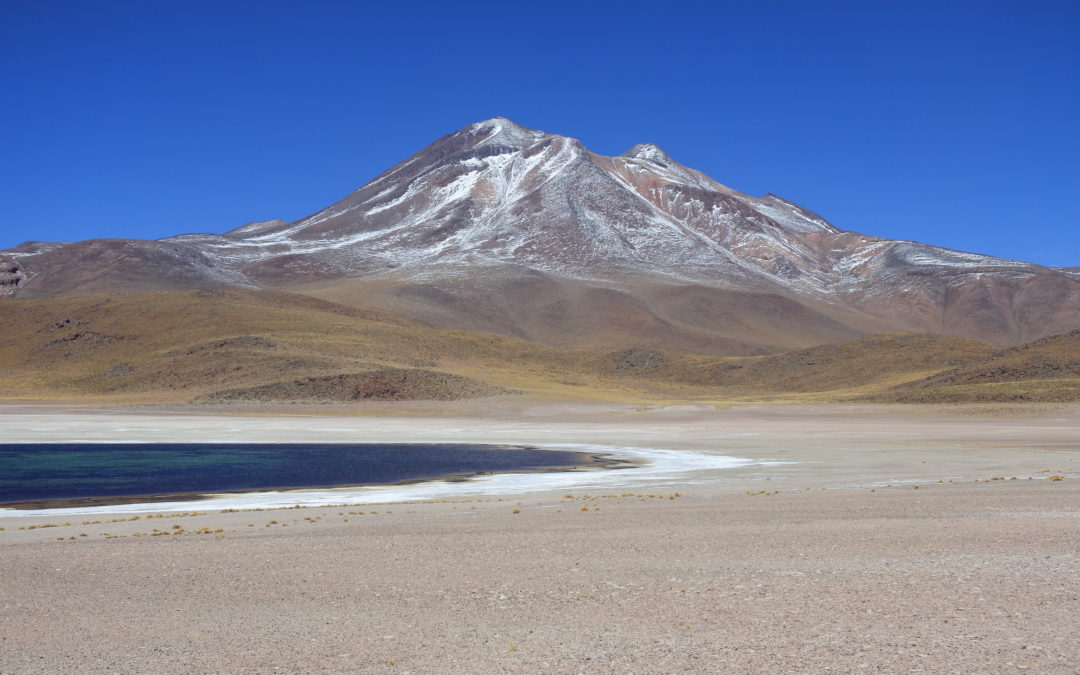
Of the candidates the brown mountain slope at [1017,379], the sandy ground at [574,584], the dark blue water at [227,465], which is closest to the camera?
the sandy ground at [574,584]

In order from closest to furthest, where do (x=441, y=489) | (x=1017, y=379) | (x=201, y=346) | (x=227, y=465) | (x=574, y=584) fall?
1. (x=574, y=584)
2. (x=441, y=489)
3. (x=227, y=465)
4. (x=1017, y=379)
5. (x=201, y=346)

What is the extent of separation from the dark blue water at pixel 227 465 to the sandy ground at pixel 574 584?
24.6ft

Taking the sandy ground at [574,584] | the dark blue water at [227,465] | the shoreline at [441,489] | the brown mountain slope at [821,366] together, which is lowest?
the sandy ground at [574,584]

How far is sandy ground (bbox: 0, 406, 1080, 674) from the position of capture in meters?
8.69

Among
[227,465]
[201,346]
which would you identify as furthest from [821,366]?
[227,465]

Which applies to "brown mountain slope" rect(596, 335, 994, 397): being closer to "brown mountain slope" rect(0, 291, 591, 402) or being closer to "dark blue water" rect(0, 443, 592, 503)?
"brown mountain slope" rect(0, 291, 591, 402)

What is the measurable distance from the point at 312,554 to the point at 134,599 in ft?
10.8

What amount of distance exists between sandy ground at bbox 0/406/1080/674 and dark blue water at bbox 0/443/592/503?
295 inches

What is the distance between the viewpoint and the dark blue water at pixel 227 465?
2836 centimetres

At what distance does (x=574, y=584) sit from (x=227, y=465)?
2667 cm

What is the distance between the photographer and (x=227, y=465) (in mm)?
35188

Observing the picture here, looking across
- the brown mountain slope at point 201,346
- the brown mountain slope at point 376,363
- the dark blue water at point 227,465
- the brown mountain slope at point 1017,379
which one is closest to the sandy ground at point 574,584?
the dark blue water at point 227,465

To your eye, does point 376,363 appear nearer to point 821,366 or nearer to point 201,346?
point 201,346

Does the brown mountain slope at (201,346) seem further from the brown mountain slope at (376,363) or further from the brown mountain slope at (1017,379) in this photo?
the brown mountain slope at (1017,379)
